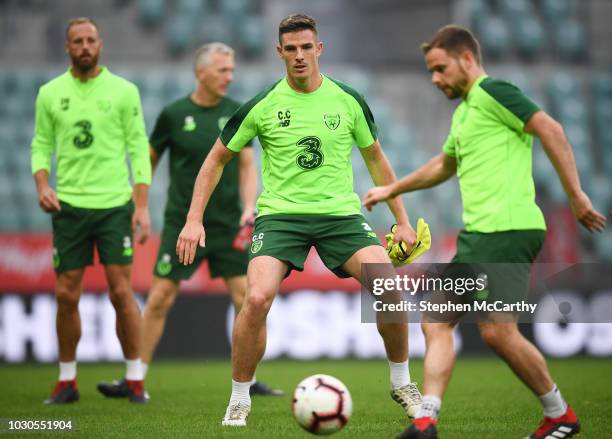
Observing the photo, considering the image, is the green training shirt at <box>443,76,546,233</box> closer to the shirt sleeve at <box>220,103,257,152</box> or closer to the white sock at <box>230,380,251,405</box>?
the shirt sleeve at <box>220,103,257,152</box>

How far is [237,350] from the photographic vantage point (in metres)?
6.21

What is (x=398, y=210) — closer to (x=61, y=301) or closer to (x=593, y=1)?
(x=61, y=301)

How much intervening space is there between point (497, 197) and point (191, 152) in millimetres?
Result: 3620

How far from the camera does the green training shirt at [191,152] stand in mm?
8625

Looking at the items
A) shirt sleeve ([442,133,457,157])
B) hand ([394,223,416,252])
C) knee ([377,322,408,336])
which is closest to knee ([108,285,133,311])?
knee ([377,322,408,336])

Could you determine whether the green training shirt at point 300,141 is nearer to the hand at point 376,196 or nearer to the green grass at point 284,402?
the hand at point 376,196

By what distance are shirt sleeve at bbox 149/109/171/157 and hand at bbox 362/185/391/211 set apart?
10.5ft

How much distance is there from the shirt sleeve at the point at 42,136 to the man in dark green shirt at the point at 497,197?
3.21m

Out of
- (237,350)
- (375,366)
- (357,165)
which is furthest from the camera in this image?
(357,165)

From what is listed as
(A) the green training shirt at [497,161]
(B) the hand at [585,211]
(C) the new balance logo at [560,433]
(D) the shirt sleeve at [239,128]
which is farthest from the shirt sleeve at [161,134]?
(C) the new balance logo at [560,433]

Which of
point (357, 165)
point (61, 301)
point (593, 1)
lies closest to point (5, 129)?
point (357, 165)

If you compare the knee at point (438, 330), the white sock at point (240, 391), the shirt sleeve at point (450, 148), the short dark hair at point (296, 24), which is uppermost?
the short dark hair at point (296, 24)

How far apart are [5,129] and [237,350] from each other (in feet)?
39.9

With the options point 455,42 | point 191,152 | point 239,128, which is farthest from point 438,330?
point 191,152
